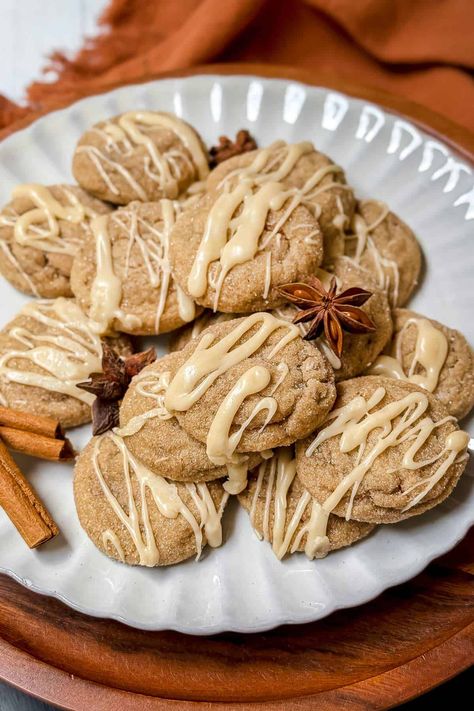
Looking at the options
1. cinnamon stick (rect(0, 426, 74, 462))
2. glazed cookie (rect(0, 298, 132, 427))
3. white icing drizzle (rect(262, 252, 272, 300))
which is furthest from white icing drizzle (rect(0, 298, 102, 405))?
white icing drizzle (rect(262, 252, 272, 300))

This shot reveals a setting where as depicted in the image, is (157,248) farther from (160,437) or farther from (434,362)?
(434,362)

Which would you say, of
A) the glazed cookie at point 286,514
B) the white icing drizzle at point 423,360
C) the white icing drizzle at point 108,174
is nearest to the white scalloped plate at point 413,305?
the glazed cookie at point 286,514

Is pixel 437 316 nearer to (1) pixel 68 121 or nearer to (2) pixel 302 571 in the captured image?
(2) pixel 302 571

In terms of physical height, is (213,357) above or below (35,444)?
above

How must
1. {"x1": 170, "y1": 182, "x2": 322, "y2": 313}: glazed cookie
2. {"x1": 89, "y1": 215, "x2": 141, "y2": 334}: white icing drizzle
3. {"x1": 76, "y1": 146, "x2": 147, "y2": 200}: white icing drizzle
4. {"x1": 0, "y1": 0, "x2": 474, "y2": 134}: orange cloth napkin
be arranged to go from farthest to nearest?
{"x1": 0, "y1": 0, "x2": 474, "y2": 134}: orange cloth napkin → {"x1": 76, "y1": 146, "x2": 147, "y2": 200}: white icing drizzle → {"x1": 89, "y1": 215, "x2": 141, "y2": 334}: white icing drizzle → {"x1": 170, "y1": 182, "x2": 322, "y2": 313}: glazed cookie

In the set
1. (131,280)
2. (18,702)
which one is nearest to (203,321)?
(131,280)

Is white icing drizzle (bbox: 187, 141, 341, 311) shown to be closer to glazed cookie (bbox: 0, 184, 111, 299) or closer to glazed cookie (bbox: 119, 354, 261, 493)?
glazed cookie (bbox: 119, 354, 261, 493)

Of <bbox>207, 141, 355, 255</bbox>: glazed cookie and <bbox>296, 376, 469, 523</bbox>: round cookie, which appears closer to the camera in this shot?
<bbox>296, 376, 469, 523</bbox>: round cookie
